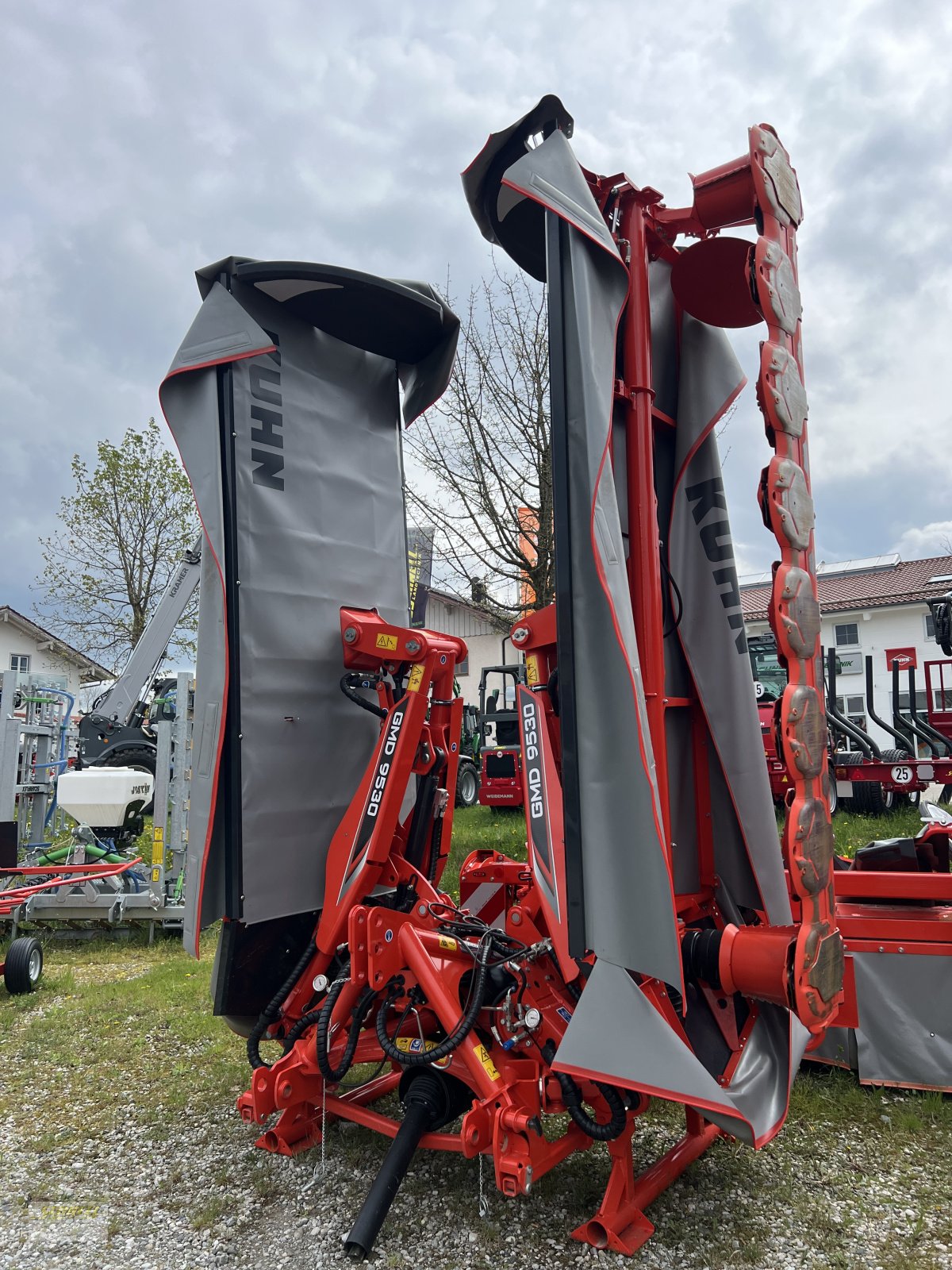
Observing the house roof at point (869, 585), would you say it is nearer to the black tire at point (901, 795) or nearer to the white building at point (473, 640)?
the white building at point (473, 640)

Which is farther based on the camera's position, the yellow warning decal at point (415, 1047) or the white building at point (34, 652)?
the white building at point (34, 652)

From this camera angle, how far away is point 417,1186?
10.5ft

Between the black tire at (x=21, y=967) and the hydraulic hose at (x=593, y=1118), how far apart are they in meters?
4.89

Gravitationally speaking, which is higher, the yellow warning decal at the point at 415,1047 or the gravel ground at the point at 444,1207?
the yellow warning decal at the point at 415,1047

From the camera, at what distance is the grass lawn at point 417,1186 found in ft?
9.22

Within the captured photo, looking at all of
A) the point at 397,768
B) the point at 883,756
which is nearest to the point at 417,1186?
the point at 397,768

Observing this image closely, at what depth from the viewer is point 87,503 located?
2273 centimetres

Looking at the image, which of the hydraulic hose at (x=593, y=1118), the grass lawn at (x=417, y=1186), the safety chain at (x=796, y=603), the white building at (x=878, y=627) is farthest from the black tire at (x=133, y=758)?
the white building at (x=878, y=627)

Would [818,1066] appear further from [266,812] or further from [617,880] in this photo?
[266,812]

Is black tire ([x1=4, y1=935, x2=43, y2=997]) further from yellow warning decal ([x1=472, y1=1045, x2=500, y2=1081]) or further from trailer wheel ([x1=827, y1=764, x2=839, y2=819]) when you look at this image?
trailer wheel ([x1=827, y1=764, x2=839, y2=819])

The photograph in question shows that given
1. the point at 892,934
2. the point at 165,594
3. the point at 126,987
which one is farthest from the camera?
the point at 165,594

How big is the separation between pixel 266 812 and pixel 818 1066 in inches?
111

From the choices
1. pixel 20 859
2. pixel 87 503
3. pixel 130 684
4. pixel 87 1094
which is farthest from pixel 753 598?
pixel 87 1094

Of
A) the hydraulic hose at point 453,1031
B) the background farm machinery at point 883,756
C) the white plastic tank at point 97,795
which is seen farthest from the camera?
the background farm machinery at point 883,756
